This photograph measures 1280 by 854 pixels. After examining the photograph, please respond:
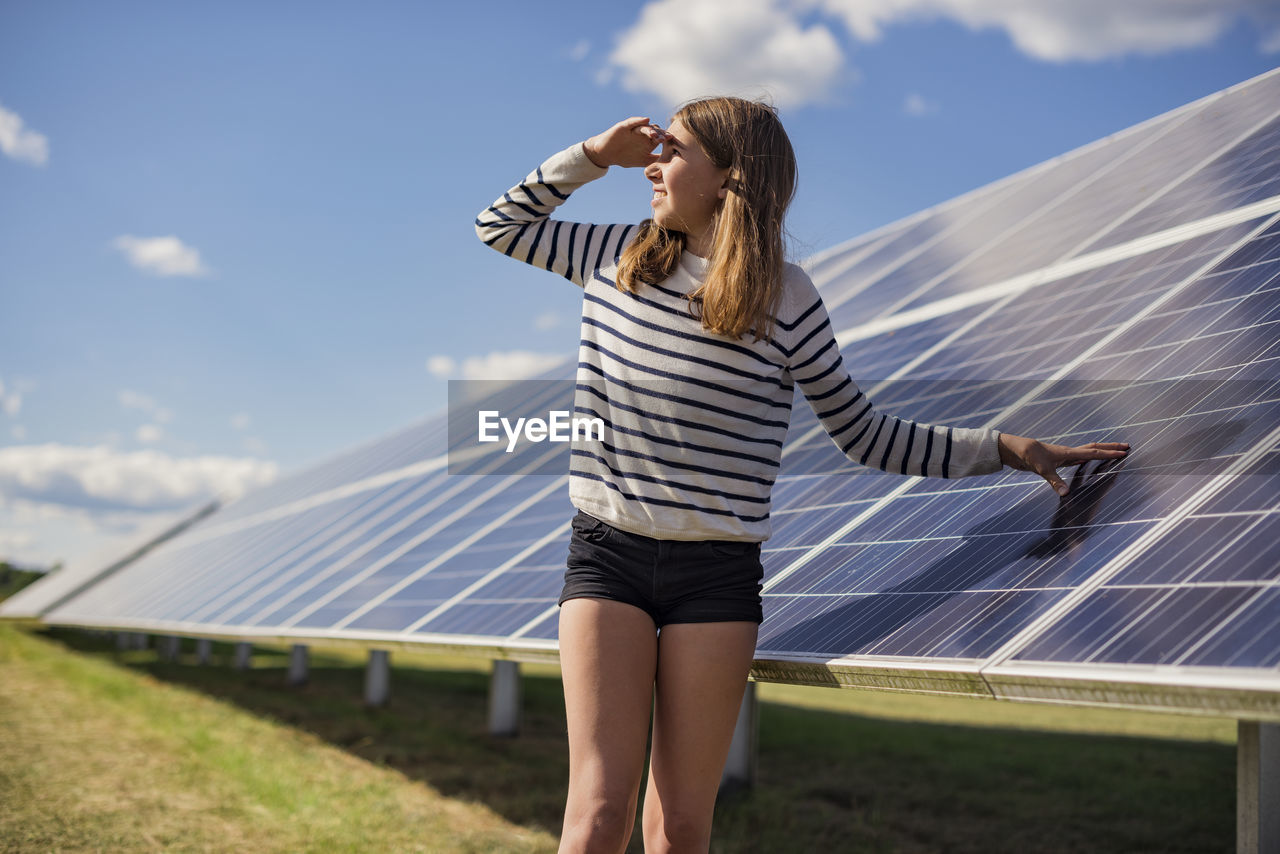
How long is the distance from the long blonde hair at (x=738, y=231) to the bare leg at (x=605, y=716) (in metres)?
0.84

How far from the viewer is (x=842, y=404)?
3193 mm

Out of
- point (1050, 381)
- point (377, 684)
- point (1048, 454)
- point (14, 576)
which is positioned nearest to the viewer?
point (1048, 454)

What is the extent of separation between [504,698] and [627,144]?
32.2ft

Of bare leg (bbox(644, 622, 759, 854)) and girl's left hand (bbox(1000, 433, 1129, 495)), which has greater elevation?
girl's left hand (bbox(1000, 433, 1129, 495))

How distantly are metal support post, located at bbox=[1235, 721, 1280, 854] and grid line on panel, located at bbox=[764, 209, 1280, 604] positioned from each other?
6.14 feet

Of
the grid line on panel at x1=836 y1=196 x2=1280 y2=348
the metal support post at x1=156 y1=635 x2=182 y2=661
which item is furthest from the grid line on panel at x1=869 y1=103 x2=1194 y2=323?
the metal support post at x1=156 y1=635 x2=182 y2=661

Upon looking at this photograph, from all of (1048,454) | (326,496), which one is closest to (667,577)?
(1048,454)

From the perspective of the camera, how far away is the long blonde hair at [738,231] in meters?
2.81

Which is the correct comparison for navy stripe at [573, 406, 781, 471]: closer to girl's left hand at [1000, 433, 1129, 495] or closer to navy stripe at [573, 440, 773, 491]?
navy stripe at [573, 440, 773, 491]

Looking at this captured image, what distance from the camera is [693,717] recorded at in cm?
271

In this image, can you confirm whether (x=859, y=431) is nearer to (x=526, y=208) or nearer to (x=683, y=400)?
(x=683, y=400)

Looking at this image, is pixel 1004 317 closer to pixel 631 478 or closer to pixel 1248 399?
pixel 1248 399

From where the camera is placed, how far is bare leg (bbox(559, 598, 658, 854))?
103 inches

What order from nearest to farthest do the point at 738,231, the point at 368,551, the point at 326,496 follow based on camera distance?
the point at 738,231 < the point at 368,551 < the point at 326,496
